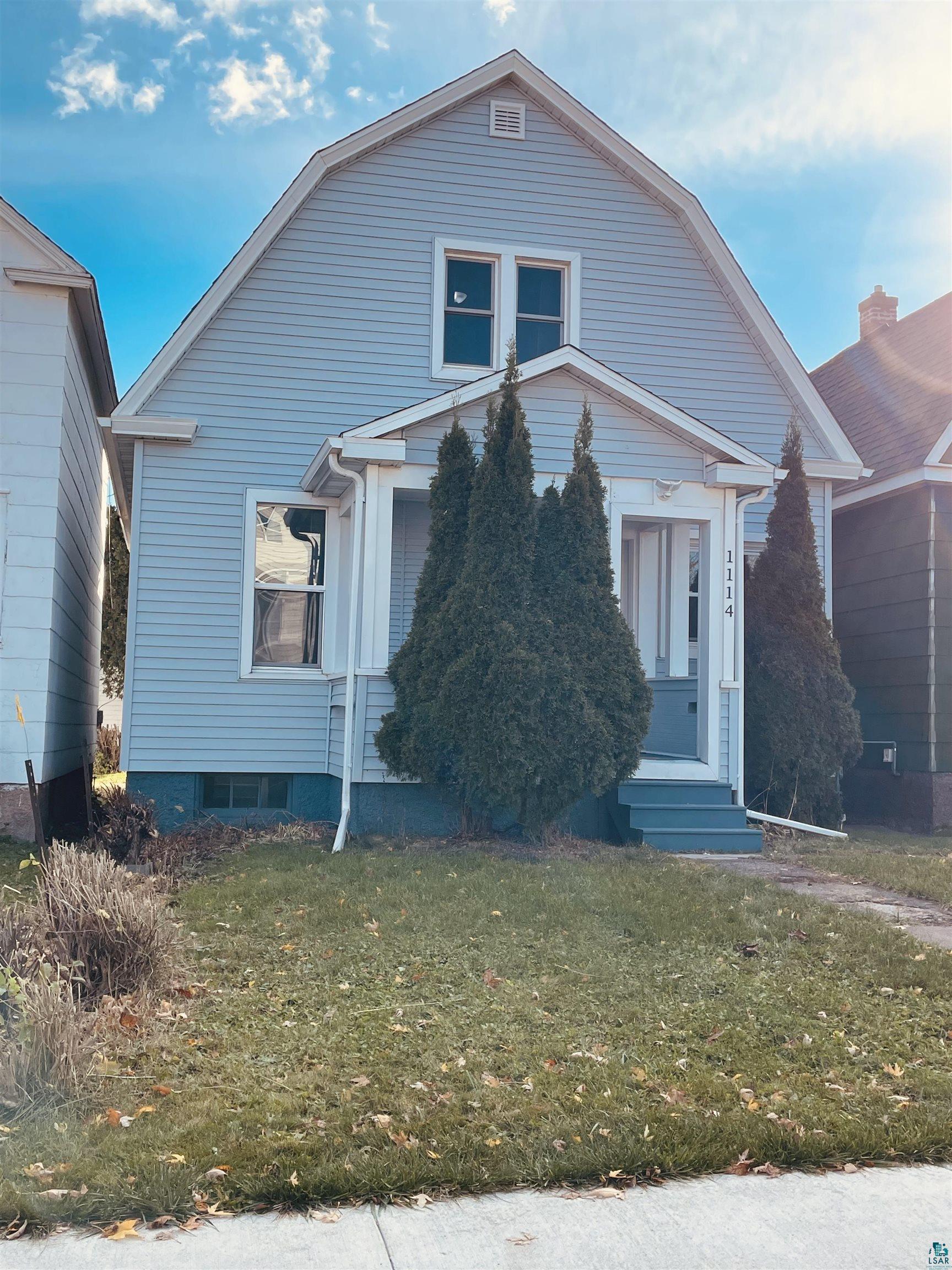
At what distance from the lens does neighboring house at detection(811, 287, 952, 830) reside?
1128 centimetres

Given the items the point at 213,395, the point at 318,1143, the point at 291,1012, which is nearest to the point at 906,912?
the point at 291,1012

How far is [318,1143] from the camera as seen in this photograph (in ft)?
10.3

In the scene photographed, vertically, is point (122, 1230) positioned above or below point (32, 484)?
below

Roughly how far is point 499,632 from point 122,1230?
5.51 meters

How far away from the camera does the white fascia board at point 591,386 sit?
8.77 m

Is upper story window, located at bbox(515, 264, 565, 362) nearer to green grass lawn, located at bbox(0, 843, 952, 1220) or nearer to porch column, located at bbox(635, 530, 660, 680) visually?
porch column, located at bbox(635, 530, 660, 680)

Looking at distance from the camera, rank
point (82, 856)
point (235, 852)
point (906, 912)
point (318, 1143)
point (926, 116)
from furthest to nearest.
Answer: point (926, 116)
point (235, 852)
point (906, 912)
point (82, 856)
point (318, 1143)

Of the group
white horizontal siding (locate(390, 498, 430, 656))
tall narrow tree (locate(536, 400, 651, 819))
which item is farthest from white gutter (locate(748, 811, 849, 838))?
white horizontal siding (locate(390, 498, 430, 656))

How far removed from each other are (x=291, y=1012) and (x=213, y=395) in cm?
741

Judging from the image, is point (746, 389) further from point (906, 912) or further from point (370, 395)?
point (906, 912)

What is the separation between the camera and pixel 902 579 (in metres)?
11.8

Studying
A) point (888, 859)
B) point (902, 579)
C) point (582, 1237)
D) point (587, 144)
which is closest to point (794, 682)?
point (888, 859)

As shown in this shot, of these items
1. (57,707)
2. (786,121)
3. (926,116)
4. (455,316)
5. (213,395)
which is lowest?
(57,707)

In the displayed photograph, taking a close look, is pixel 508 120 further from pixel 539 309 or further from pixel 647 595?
pixel 647 595
